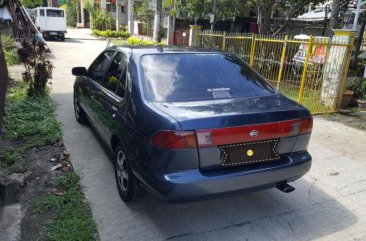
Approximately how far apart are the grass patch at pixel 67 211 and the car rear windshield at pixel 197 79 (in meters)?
1.30

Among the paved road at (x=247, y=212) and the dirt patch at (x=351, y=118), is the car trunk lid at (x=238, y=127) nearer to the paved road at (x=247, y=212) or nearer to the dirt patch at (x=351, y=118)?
the paved road at (x=247, y=212)

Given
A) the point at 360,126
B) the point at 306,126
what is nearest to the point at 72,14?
the point at 360,126

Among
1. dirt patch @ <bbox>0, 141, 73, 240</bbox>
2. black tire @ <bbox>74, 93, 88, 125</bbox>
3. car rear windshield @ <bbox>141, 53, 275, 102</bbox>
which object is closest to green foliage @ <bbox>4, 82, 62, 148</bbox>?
dirt patch @ <bbox>0, 141, 73, 240</bbox>

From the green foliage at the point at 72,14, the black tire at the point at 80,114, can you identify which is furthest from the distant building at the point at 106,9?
the black tire at the point at 80,114

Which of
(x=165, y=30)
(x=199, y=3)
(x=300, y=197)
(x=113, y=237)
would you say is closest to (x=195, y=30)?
(x=199, y=3)

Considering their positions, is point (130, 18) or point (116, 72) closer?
point (116, 72)

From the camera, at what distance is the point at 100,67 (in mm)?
4746

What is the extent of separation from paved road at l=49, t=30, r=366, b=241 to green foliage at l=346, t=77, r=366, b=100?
4478 mm

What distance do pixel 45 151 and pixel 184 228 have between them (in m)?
2.66

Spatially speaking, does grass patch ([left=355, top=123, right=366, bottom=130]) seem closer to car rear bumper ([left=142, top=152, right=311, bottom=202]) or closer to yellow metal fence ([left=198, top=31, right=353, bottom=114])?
yellow metal fence ([left=198, top=31, right=353, bottom=114])

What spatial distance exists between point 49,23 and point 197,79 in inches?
953

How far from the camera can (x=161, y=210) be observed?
11.3 feet

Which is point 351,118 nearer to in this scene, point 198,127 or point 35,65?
point 198,127

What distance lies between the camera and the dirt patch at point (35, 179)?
314 cm
